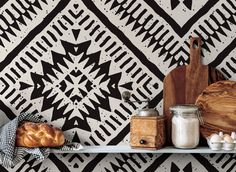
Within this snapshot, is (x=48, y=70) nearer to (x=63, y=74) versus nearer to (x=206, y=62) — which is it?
(x=63, y=74)

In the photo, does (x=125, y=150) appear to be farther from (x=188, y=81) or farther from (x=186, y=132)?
(x=188, y=81)

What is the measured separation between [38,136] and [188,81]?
0.60 m

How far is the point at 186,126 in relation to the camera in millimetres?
1670

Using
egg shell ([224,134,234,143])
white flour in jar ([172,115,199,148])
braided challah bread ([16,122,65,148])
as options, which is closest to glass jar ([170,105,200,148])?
white flour in jar ([172,115,199,148])

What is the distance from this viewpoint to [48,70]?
5.94ft

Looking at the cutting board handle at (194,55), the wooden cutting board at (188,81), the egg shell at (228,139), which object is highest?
the cutting board handle at (194,55)

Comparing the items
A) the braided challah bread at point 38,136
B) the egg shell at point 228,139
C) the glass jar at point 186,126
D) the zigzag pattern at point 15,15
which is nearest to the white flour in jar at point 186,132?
the glass jar at point 186,126

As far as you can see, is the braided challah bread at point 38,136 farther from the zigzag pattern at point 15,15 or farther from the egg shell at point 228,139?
the egg shell at point 228,139

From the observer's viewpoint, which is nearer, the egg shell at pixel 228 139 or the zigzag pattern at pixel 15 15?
the egg shell at pixel 228 139

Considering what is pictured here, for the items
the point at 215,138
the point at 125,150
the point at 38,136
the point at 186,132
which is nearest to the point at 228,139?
the point at 215,138

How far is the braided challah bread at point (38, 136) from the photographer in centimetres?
166

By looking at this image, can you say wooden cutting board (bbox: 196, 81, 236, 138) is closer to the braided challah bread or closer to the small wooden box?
the small wooden box

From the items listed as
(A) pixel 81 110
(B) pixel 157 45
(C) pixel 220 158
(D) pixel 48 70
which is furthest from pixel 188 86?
(D) pixel 48 70

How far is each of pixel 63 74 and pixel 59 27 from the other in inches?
7.2
